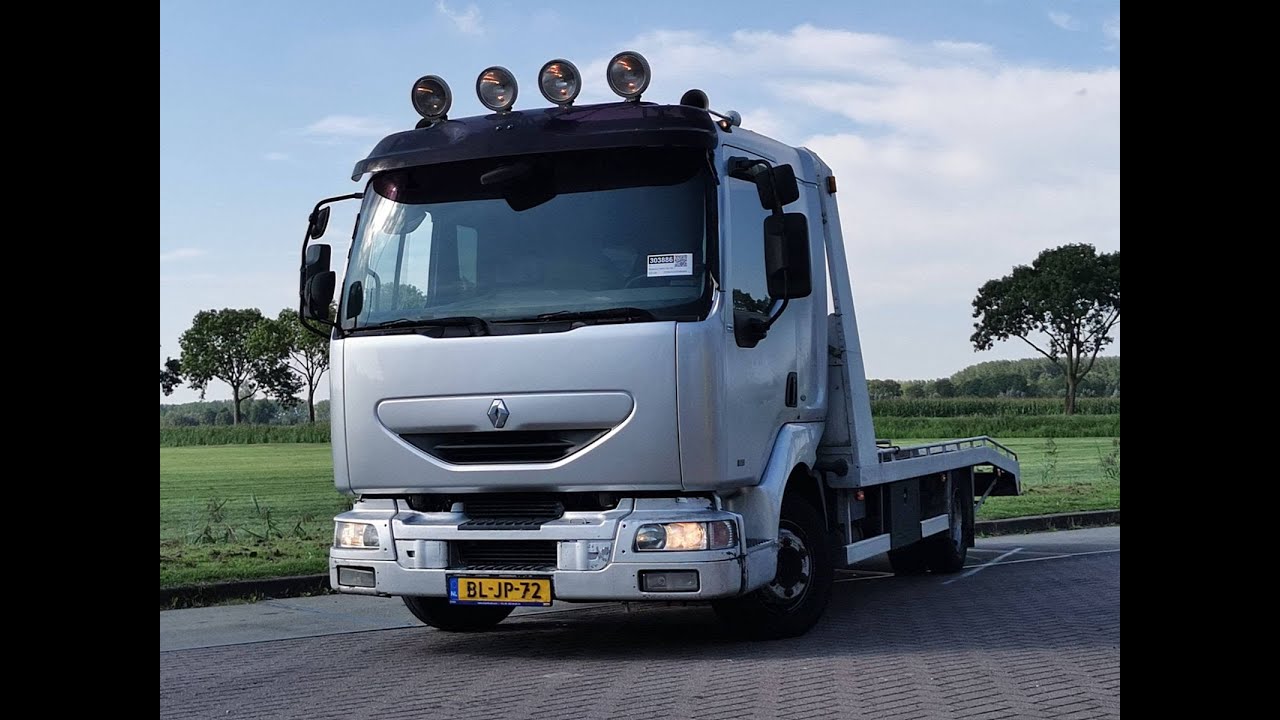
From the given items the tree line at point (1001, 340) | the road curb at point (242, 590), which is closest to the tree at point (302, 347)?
the tree line at point (1001, 340)

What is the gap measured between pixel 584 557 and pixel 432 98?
3.02 meters

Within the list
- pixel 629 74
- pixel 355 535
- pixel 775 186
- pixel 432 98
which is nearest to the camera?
pixel 775 186

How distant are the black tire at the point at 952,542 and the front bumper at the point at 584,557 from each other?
5149mm

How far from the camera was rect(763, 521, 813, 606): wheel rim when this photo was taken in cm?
840

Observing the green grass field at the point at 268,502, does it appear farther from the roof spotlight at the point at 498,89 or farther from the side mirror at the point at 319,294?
the roof spotlight at the point at 498,89

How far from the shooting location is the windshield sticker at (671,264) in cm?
756

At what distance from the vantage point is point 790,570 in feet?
27.9

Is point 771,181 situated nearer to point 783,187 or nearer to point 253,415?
point 783,187

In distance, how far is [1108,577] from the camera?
12.0 m

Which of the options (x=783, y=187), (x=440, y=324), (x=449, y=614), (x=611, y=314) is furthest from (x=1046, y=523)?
(x=440, y=324)

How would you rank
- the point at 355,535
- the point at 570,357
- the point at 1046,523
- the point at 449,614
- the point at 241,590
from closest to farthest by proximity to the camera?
the point at 570,357
the point at 355,535
the point at 449,614
the point at 241,590
the point at 1046,523
